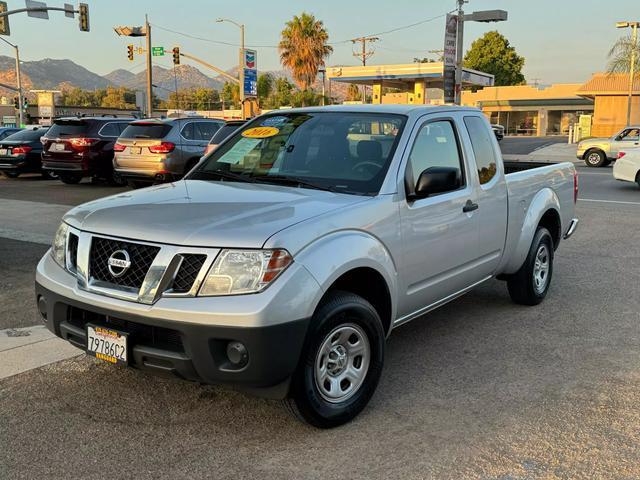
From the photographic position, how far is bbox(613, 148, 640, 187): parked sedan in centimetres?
1616

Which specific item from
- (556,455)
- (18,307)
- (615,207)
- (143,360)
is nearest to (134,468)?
(143,360)

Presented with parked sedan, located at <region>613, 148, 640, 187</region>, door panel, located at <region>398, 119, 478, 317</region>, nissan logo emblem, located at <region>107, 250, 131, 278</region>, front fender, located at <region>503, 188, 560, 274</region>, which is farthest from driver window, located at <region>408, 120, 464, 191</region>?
parked sedan, located at <region>613, 148, 640, 187</region>

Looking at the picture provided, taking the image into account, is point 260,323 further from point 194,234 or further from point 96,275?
point 96,275

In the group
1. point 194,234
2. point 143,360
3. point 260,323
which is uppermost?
point 194,234

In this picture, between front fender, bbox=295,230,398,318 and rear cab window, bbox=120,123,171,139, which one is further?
rear cab window, bbox=120,123,171,139

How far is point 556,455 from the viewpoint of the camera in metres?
3.34

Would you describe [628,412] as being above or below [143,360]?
below

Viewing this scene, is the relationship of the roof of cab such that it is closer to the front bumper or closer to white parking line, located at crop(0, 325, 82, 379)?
the front bumper

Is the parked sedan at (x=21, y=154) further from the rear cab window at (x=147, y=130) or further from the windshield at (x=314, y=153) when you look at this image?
the windshield at (x=314, y=153)

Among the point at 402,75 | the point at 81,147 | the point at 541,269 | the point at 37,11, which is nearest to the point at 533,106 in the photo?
the point at 402,75

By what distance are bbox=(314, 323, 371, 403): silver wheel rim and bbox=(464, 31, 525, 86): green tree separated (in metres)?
73.7

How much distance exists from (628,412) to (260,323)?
91.2 inches

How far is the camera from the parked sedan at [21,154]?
18.6 m

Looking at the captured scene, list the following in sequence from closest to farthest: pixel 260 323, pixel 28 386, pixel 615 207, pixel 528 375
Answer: pixel 260 323 < pixel 28 386 < pixel 528 375 < pixel 615 207
